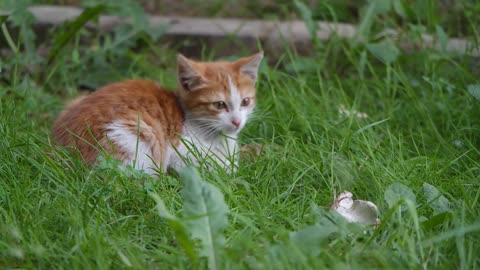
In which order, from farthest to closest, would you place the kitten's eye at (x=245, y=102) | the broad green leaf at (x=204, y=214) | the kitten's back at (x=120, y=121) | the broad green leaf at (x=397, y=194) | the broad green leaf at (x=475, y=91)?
the kitten's eye at (x=245, y=102) → the broad green leaf at (x=475, y=91) → the kitten's back at (x=120, y=121) → the broad green leaf at (x=397, y=194) → the broad green leaf at (x=204, y=214)

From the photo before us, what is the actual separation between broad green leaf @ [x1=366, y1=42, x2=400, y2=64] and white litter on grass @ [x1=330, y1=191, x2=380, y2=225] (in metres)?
1.60

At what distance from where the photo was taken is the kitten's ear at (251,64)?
12.6ft

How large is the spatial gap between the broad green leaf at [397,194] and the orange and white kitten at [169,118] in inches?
30.4

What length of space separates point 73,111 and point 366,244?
1.63 metres

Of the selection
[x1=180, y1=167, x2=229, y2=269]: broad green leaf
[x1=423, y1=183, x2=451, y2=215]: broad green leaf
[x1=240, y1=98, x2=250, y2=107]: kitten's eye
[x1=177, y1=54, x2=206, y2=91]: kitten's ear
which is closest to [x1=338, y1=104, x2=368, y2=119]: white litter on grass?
[x1=240, y1=98, x2=250, y2=107]: kitten's eye

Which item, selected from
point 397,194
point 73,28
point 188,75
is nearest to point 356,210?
point 397,194

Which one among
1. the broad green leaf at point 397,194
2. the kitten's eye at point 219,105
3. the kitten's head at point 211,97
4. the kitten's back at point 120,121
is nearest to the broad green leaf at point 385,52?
the kitten's head at point 211,97

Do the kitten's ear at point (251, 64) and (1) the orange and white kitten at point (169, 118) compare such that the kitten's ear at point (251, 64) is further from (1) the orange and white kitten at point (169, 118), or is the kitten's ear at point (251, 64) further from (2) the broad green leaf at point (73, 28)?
(2) the broad green leaf at point (73, 28)

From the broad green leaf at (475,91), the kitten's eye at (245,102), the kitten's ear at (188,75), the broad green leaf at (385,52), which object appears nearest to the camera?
the broad green leaf at (475,91)

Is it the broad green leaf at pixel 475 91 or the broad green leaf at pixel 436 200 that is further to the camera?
the broad green leaf at pixel 475 91

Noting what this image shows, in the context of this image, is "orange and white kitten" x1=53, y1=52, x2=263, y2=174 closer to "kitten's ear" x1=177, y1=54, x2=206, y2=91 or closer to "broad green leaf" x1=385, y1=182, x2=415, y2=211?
"kitten's ear" x1=177, y1=54, x2=206, y2=91

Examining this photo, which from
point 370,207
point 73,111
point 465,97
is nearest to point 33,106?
point 73,111

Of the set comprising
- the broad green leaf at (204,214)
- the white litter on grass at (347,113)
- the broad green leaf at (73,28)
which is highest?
the broad green leaf at (73,28)

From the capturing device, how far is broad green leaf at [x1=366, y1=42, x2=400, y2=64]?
432 cm
